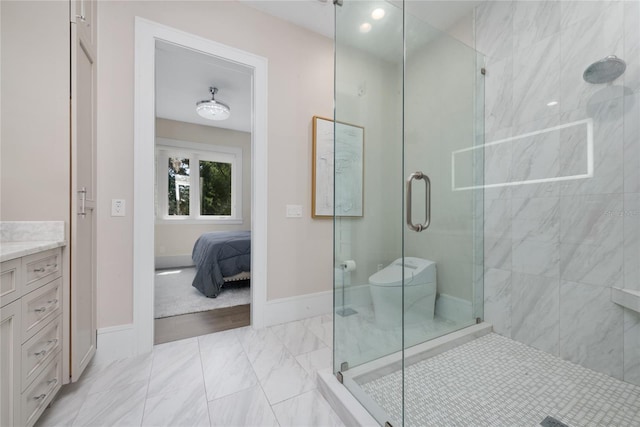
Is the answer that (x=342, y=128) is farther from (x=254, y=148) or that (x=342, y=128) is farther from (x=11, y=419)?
(x=11, y=419)

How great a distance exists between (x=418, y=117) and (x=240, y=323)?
83.9 inches

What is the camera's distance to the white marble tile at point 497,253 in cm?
192

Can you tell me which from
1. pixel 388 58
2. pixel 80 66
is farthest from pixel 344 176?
pixel 80 66

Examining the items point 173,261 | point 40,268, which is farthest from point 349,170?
point 173,261

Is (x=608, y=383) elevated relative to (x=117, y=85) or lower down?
lower down

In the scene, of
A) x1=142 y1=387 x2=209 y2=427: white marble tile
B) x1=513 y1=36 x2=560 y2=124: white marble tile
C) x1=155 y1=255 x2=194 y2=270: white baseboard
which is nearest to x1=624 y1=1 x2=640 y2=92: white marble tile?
x1=513 y1=36 x2=560 y2=124: white marble tile

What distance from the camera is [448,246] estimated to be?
1.89m

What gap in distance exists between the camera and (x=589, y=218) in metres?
1.50

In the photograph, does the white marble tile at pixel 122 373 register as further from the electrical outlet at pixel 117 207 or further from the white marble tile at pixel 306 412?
the electrical outlet at pixel 117 207

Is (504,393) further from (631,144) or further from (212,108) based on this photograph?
(212,108)

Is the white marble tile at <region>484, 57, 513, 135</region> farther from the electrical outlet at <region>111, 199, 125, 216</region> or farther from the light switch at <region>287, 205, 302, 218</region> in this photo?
the electrical outlet at <region>111, 199, 125, 216</region>

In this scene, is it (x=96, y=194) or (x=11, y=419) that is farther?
(x=96, y=194)

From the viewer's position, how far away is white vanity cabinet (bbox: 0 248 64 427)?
3.07 feet

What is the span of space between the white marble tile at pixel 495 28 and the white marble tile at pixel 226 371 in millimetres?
2811
